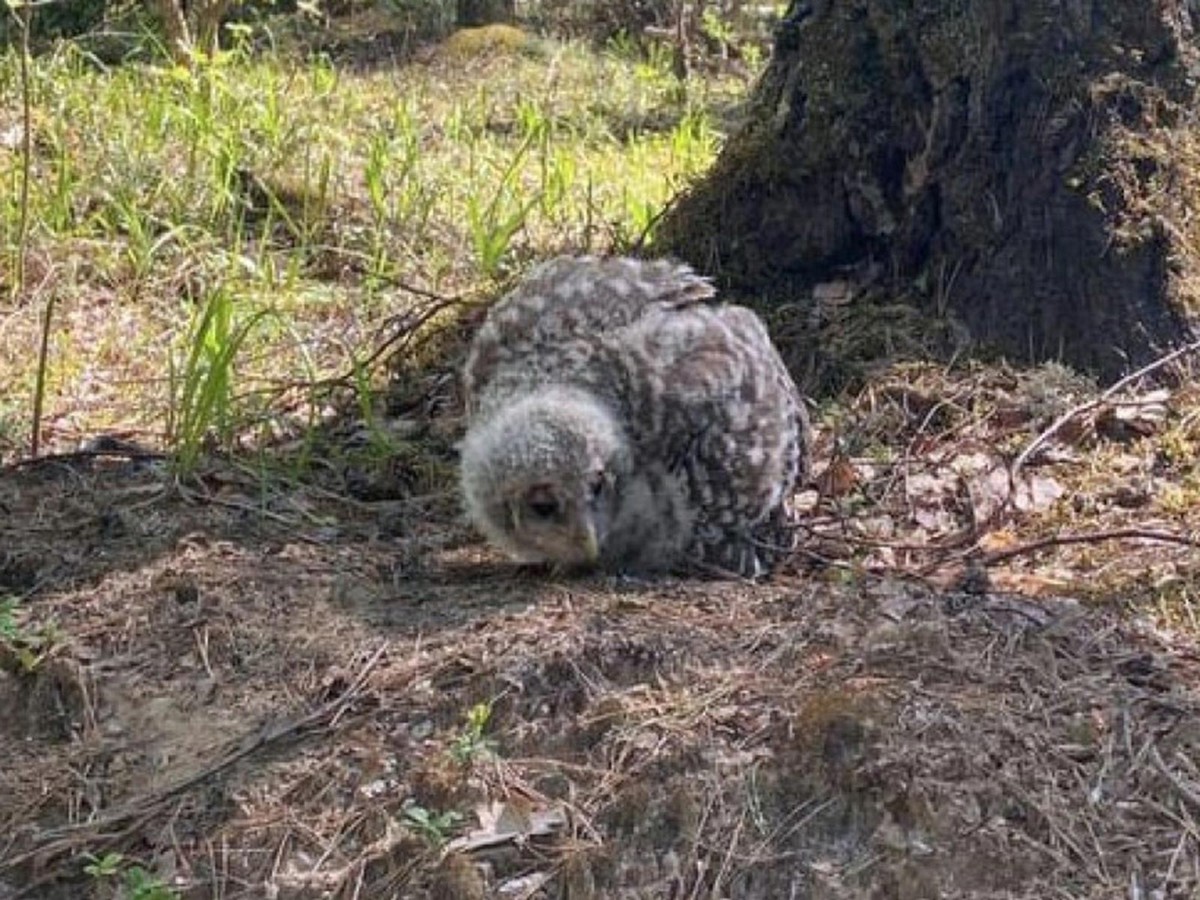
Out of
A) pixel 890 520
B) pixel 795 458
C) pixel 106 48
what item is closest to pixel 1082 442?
pixel 890 520

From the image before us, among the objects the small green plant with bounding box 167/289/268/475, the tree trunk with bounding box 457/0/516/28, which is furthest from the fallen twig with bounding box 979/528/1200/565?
the tree trunk with bounding box 457/0/516/28

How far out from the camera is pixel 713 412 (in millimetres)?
4395

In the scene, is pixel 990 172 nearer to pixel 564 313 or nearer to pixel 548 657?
pixel 564 313

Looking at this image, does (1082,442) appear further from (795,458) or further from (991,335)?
(795,458)

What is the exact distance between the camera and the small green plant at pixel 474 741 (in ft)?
11.3

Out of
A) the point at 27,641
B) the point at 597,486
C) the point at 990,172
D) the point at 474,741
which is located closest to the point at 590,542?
the point at 597,486

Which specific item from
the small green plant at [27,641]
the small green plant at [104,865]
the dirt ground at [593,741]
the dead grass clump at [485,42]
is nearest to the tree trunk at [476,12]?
the dead grass clump at [485,42]

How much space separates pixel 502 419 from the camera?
429 cm

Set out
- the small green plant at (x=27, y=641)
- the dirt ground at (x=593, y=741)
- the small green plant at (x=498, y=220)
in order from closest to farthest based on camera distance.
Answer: the dirt ground at (x=593, y=741), the small green plant at (x=27, y=641), the small green plant at (x=498, y=220)

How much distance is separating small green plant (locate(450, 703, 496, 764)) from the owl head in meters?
0.71

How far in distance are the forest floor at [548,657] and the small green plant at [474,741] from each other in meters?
0.01

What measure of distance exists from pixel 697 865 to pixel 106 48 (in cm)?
937

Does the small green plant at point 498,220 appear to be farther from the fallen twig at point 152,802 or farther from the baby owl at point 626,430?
the fallen twig at point 152,802

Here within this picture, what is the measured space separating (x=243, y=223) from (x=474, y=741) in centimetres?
395
